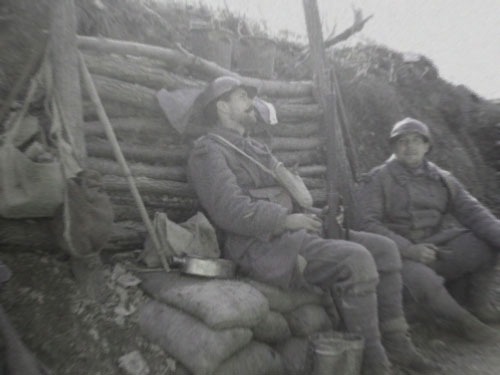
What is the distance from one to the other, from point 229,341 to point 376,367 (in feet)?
3.29

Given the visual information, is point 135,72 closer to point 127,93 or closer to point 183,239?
point 127,93

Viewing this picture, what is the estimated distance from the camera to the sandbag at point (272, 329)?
3010mm

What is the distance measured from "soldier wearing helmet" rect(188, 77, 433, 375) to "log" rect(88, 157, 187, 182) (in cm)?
40

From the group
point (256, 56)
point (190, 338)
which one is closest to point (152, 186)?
point (190, 338)

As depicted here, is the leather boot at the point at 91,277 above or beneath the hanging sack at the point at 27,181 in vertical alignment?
beneath

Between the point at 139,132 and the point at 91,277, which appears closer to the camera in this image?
the point at 91,277

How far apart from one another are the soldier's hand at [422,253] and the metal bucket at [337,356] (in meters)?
1.39

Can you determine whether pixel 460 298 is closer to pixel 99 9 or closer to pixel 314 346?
pixel 314 346

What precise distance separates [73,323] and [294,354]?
4.85 ft

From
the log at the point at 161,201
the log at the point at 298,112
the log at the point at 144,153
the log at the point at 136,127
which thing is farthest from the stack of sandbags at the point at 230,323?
the log at the point at 298,112

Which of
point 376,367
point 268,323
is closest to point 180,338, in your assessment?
point 268,323

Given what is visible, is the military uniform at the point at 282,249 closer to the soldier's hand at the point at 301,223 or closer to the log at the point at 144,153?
the soldier's hand at the point at 301,223

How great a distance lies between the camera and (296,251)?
10.2 ft

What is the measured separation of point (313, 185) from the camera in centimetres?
538
